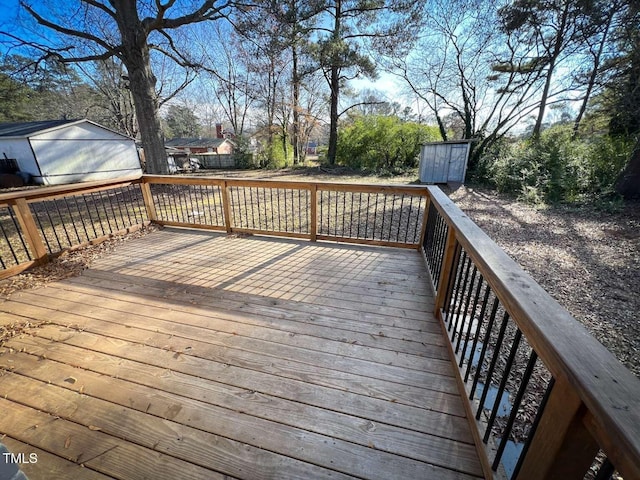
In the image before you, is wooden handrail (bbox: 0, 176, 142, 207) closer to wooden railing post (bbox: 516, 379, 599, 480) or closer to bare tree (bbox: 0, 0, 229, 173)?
wooden railing post (bbox: 516, 379, 599, 480)

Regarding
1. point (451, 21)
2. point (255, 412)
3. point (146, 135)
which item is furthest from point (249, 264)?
point (451, 21)

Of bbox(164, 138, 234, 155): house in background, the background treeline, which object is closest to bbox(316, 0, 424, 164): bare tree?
the background treeline

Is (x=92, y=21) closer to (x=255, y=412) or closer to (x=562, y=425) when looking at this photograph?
(x=255, y=412)

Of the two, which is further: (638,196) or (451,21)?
(451,21)

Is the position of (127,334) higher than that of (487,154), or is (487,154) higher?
(487,154)

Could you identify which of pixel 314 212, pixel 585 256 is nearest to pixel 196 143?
pixel 314 212

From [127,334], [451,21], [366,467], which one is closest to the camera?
[366,467]

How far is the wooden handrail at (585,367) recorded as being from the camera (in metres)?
0.47

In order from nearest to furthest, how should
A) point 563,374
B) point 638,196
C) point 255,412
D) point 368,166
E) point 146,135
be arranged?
point 563,374, point 255,412, point 638,196, point 146,135, point 368,166

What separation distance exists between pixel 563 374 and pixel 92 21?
469 inches

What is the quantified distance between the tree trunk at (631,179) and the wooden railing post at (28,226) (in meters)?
10.3

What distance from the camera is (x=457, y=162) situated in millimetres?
8758

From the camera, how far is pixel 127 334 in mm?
1951

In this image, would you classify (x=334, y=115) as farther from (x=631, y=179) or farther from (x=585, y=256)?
(x=585, y=256)
